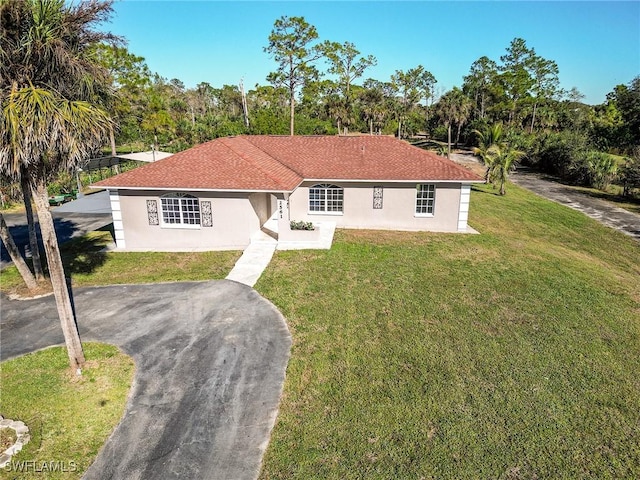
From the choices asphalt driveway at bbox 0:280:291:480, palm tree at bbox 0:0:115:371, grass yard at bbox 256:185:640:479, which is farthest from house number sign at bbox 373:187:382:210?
palm tree at bbox 0:0:115:371

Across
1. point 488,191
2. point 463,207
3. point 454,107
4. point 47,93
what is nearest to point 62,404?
point 47,93

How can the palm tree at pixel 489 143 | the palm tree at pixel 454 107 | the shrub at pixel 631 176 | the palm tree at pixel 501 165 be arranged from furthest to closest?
the palm tree at pixel 454 107 < the palm tree at pixel 489 143 < the palm tree at pixel 501 165 < the shrub at pixel 631 176

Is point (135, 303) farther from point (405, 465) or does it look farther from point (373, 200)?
point (373, 200)

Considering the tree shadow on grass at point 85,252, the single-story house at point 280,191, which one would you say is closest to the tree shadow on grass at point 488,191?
the single-story house at point 280,191

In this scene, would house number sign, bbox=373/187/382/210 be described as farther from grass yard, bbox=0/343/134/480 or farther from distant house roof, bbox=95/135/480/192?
grass yard, bbox=0/343/134/480

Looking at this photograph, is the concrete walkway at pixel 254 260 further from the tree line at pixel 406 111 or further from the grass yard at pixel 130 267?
the tree line at pixel 406 111

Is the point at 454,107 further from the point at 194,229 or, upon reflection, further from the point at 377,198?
the point at 194,229
